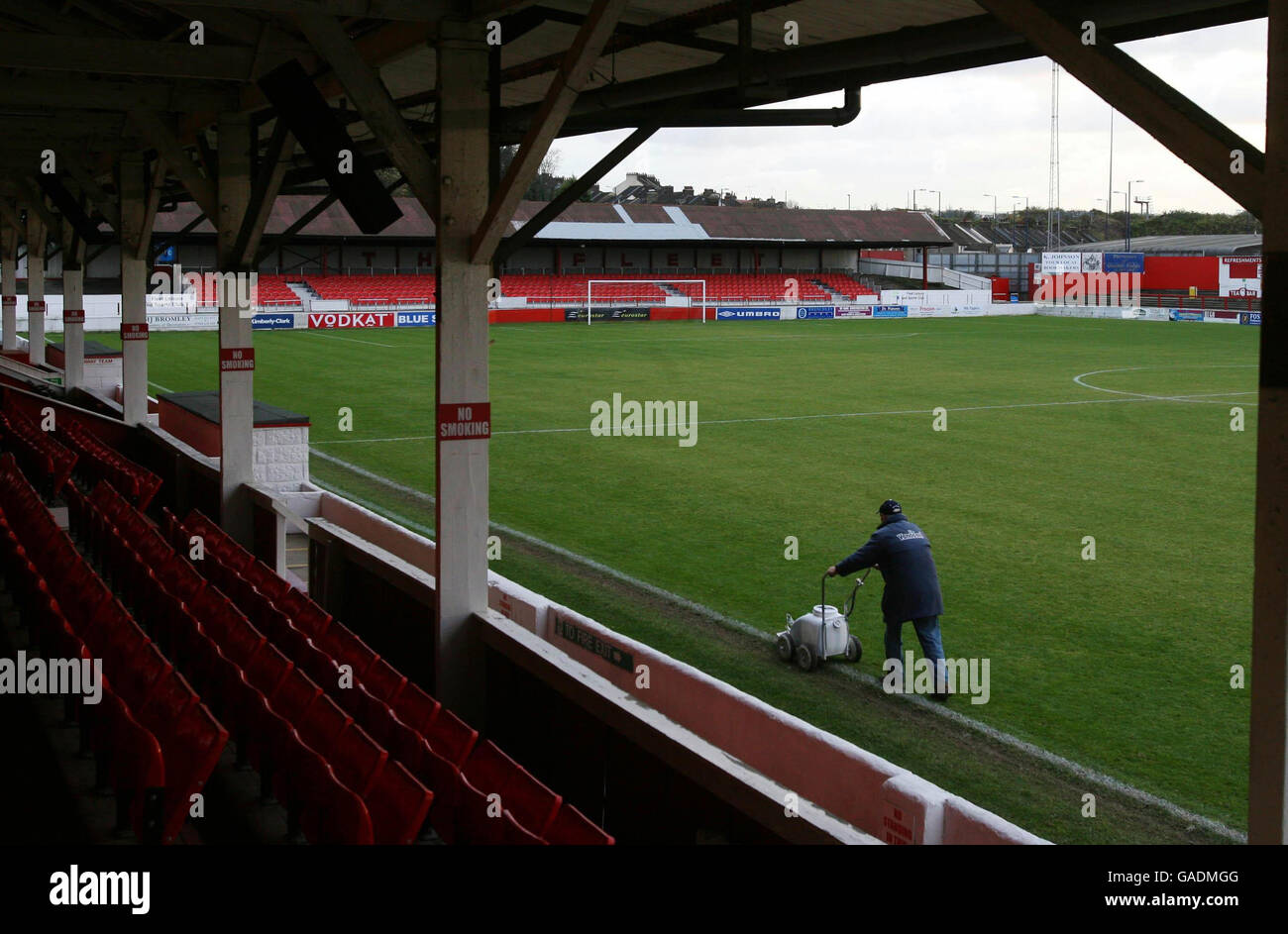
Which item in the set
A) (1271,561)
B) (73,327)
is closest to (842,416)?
(73,327)

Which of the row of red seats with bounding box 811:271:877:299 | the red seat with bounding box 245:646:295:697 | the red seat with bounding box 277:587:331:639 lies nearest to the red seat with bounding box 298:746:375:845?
the red seat with bounding box 245:646:295:697

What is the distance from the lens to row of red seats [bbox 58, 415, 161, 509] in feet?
44.8

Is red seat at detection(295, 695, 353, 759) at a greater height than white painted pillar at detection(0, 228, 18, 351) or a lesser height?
lesser

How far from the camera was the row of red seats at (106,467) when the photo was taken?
1365cm

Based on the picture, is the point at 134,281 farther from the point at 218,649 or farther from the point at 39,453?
the point at 218,649

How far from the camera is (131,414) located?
18.0m

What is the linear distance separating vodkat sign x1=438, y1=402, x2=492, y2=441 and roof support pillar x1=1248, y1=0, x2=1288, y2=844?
527cm

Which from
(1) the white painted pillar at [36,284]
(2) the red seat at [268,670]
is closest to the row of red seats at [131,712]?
(2) the red seat at [268,670]

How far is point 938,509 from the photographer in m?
16.6

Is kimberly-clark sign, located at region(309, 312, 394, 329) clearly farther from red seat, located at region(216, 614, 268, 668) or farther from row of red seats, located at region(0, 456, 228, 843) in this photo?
red seat, located at region(216, 614, 268, 668)

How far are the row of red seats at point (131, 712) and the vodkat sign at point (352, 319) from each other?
1647 inches

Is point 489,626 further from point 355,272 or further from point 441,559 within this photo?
point 355,272

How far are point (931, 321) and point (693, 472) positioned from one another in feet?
132

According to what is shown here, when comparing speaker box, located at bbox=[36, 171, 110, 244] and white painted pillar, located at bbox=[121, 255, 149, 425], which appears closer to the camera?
speaker box, located at bbox=[36, 171, 110, 244]
